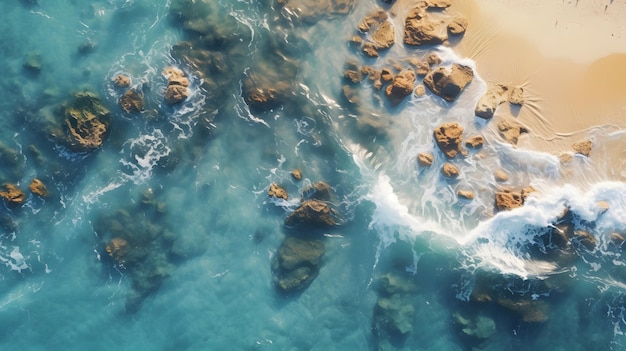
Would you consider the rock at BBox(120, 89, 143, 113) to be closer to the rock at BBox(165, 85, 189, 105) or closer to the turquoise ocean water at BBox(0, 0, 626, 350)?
the turquoise ocean water at BBox(0, 0, 626, 350)

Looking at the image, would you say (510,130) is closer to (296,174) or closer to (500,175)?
(500,175)

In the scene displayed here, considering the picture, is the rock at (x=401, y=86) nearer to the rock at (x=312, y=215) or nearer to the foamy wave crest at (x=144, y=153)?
the rock at (x=312, y=215)

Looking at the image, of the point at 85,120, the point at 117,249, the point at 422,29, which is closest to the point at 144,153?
the point at 85,120

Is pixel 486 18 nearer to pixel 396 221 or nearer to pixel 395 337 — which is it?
pixel 396 221

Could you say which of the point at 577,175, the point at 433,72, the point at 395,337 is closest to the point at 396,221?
the point at 395,337

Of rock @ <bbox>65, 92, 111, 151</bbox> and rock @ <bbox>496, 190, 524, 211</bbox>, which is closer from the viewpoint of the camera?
rock @ <bbox>496, 190, 524, 211</bbox>

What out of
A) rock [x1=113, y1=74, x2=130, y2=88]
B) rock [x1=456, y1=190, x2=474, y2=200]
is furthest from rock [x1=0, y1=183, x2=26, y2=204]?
rock [x1=456, y1=190, x2=474, y2=200]
